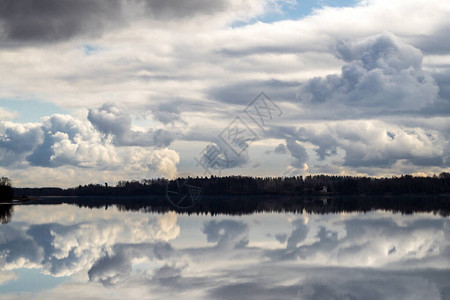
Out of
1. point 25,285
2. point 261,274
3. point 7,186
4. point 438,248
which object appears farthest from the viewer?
point 7,186

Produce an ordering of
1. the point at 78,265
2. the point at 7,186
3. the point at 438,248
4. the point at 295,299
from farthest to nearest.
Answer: the point at 7,186 → the point at 438,248 → the point at 78,265 → the point at 295,299

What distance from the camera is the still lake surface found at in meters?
23.0

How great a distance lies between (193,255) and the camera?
111 ft

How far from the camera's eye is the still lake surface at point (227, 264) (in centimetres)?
2298

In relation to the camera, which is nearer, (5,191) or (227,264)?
(227,264)

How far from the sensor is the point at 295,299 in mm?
21422

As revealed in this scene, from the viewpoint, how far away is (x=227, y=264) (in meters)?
30.3

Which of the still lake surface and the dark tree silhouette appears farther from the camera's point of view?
the dark tree silhouette

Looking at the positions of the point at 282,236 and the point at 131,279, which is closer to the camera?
the point at 131,279

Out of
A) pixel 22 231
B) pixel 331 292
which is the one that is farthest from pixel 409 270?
pixel 22 231

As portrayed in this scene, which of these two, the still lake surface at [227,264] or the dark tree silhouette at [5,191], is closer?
the still lake surface at [227,264]

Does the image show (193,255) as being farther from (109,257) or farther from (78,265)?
(78,265)

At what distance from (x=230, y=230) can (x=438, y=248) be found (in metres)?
21.8

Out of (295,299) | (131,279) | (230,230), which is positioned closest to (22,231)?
(230,230)
